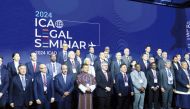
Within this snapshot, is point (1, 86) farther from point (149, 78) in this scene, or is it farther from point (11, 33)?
point (149, 78)

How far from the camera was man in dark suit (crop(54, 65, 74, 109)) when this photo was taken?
26.5 feet

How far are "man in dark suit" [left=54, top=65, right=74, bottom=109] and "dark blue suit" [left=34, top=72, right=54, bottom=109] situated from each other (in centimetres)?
21

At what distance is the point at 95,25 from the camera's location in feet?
34.2

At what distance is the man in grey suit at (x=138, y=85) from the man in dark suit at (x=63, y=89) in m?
1.86

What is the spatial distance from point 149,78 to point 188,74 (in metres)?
1.18

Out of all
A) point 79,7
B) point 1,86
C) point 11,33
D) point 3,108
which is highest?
point 79,7

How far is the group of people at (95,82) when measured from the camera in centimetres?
764

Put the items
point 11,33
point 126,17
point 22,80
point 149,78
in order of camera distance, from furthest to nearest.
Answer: point 126,17, point 149,78, point 11,33, point 22,80

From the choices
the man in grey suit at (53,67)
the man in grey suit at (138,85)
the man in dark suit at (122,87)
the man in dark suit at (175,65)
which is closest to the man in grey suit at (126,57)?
the man in grey suit at (138,85)

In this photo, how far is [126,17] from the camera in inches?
437

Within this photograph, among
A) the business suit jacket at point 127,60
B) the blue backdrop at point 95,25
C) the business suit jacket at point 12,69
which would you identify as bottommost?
the business suit jacket at point 12,69

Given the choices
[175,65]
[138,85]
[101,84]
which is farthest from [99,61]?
[175,65]

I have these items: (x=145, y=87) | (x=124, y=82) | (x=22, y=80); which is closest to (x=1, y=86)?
(x=22, y=80)

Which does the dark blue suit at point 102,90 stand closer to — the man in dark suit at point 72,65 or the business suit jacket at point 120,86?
the business suit jacket at point 120,86
